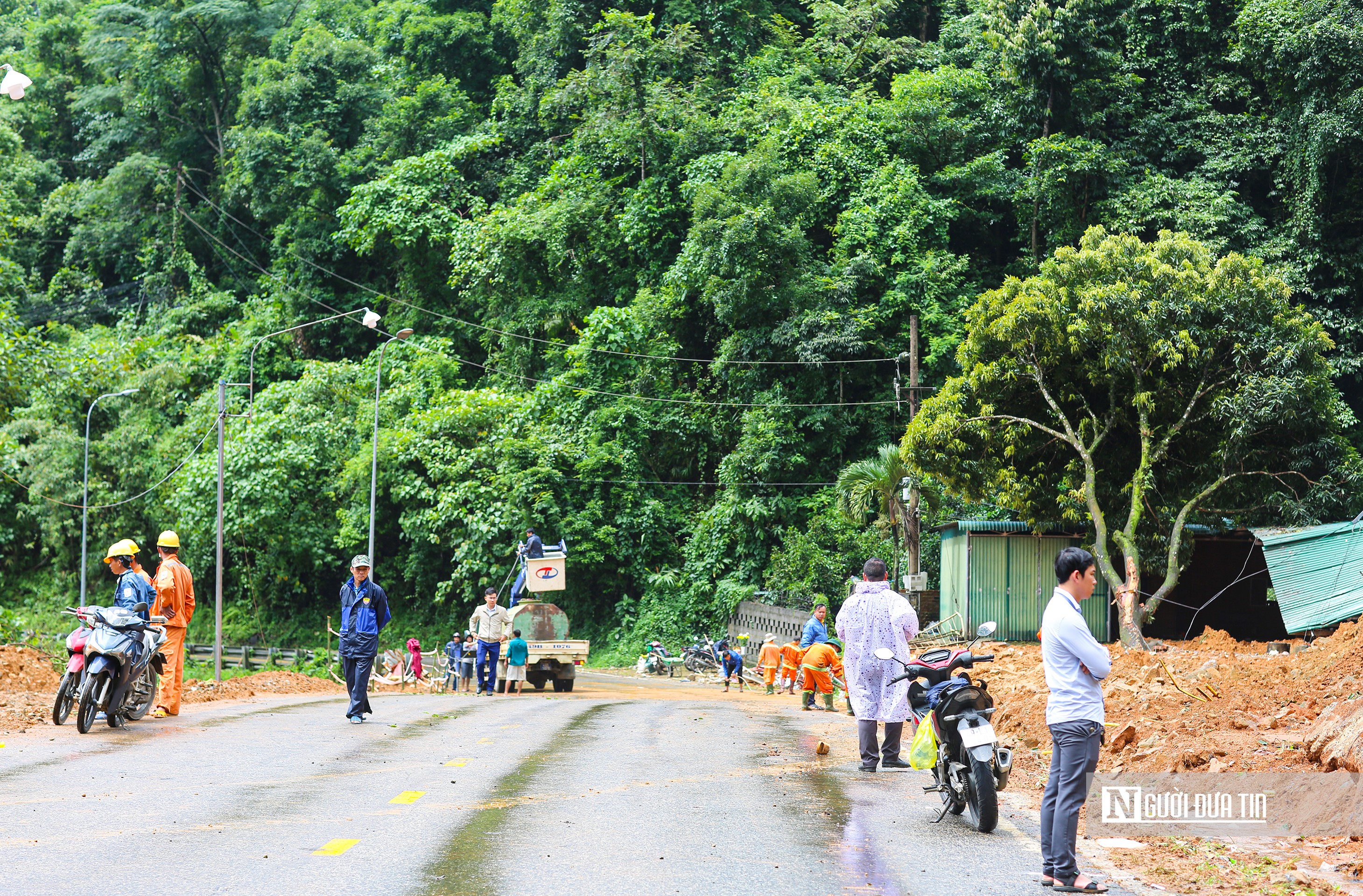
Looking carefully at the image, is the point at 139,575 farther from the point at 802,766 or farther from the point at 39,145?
the point at 39,145

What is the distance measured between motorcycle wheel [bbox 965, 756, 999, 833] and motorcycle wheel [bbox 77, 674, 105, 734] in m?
8.71

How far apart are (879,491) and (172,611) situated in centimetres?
1892

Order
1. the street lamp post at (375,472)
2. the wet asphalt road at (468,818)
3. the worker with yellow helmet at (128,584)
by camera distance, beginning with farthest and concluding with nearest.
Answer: the street lamp post at (375,472), the worker with yellow helmet at (128,584), the wet asphalt road at (468,818)

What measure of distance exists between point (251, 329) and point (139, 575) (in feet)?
116

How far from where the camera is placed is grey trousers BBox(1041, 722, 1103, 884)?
611cm

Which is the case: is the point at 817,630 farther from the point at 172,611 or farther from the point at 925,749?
the point at 925,749

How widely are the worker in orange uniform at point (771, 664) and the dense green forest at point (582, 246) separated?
228 inches

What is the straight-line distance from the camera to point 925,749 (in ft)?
27.3

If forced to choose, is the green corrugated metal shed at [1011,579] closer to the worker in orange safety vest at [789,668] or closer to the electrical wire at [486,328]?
the worker in orange safety vest at [789,668]

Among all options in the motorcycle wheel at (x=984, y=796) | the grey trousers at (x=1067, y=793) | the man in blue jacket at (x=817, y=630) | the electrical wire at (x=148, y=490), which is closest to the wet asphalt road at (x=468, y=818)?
the motorcycle wheel at (x=984, y=796)

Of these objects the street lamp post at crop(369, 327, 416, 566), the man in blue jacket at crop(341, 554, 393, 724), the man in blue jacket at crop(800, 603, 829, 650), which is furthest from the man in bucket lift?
the man in blue jacket at crop(341, 554, 393, 724)

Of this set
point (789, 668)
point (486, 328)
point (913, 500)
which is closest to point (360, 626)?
point (789, 668)

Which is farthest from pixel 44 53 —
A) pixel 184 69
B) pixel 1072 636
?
pixel 1072 636

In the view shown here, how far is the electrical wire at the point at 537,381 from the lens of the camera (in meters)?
35.2
